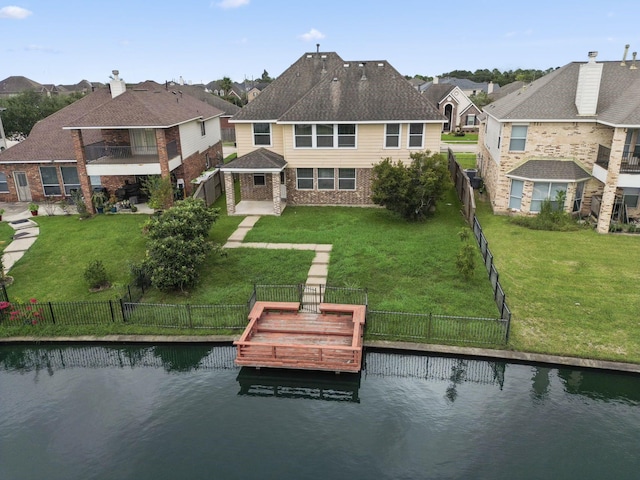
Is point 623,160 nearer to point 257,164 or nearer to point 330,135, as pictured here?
point 330,135

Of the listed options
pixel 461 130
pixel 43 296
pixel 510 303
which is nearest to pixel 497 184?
pixel 510 303

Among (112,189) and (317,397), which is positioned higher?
(112,189)

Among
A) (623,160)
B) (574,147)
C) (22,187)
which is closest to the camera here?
(623,160)

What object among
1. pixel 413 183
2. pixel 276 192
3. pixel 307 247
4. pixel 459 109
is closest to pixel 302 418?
pixel 307 247

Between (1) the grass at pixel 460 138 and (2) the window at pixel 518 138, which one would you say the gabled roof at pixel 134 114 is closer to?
(2) the window at pixel 518 138

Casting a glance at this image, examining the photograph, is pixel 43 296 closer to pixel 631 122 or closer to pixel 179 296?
pixel 179 296

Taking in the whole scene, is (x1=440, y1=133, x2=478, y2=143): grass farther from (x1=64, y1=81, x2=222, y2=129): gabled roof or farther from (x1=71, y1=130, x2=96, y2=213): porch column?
(x1=71, y1=130, x2=96, y2=213): porch column
